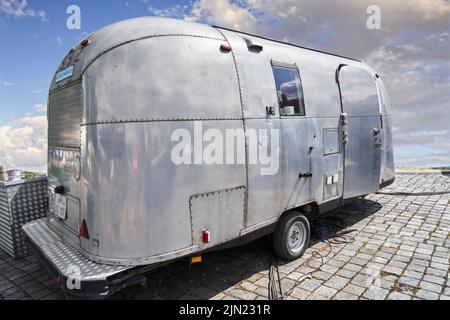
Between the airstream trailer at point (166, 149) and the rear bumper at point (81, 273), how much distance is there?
0.01 metres

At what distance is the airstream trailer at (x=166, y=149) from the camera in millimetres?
3217

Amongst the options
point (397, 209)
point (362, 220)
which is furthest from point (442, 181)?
point (362, 220)

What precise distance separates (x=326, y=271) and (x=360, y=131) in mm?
2907

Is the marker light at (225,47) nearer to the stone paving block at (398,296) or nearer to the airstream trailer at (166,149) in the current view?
the airstream trailer at (166,149)

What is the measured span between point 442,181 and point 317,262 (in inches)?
325

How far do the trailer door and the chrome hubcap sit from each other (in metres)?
1.32

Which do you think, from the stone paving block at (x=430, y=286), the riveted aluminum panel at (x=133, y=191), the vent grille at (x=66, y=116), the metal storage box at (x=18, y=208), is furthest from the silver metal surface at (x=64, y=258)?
the stone paving block at (x=430, y=286)

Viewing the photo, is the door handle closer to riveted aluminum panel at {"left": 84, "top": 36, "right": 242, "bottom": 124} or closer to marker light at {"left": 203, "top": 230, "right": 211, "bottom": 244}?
riveted aluminum panel at {"left": 84, "top": 36, "right": 242, "bottom": 124}

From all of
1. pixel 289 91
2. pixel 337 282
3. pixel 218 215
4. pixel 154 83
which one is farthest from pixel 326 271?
pixel 154 83

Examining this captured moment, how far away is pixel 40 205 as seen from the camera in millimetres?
5523

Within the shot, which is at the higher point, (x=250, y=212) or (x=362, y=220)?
(x=250, y=212)

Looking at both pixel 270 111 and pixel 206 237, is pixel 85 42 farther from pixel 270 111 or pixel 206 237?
pixel 206 237
